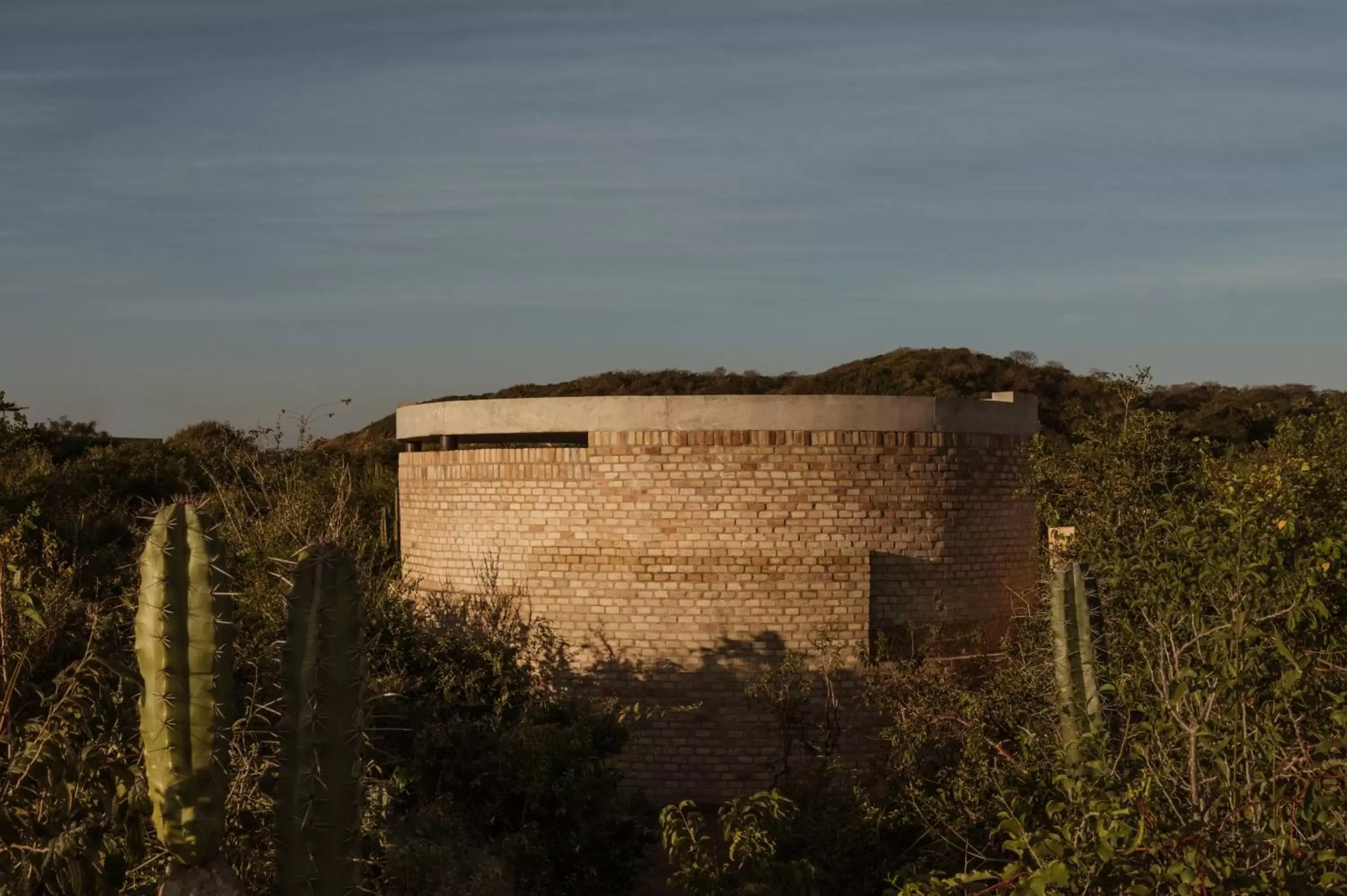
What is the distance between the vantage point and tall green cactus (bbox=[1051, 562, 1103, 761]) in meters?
9.32

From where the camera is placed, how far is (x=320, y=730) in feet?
21.4

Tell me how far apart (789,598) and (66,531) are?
11140mm

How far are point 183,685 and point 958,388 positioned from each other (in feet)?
109

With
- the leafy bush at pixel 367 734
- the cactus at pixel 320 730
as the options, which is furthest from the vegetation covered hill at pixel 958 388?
the cactus at pixel 320 730

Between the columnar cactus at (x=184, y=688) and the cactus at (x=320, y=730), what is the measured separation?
37 centimetres

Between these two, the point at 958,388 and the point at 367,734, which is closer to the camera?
the point at 367,734

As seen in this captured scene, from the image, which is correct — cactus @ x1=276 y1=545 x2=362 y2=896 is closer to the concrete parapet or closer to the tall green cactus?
the tall green cactus

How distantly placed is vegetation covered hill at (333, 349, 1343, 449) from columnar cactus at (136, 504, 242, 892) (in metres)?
25.0

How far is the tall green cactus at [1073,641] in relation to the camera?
367 inches

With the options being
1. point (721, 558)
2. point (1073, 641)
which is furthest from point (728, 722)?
point (1073, 641)

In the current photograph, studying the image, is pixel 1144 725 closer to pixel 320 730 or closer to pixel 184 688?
pixel 320 730

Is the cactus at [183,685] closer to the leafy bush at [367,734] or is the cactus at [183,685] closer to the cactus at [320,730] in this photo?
the leafy bush at [367,734]

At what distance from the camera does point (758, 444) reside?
11.9 m

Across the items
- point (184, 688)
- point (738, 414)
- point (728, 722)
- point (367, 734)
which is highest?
point (738, 414)
